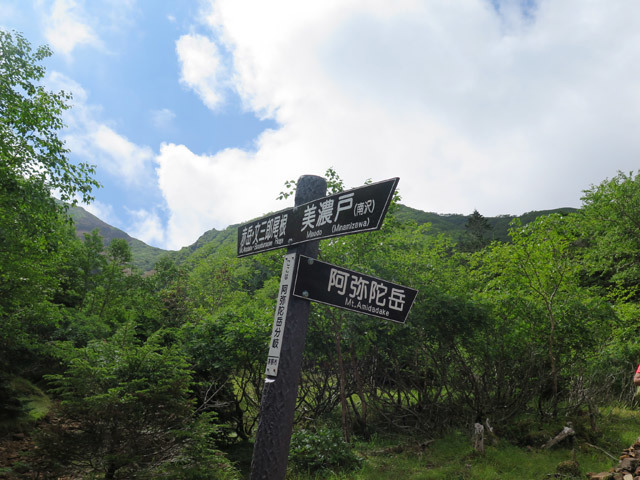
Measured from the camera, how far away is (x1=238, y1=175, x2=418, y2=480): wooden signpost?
2.98m

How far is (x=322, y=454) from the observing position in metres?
8.23

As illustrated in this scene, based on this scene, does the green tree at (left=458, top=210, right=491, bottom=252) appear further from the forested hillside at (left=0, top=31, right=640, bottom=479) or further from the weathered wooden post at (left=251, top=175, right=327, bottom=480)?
the weathered wooden post at (left=251, top=175, right=327, bottom=480)

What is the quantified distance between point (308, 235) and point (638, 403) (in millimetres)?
15956

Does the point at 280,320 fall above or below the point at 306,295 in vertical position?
below

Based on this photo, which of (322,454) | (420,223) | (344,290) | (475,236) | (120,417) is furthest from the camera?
(420,223)

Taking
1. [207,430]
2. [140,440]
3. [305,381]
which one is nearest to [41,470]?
[140,440]

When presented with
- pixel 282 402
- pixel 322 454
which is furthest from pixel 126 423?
pixel 322 454

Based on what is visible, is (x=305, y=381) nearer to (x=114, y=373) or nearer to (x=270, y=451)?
(x=114, y=373)

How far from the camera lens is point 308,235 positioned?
10.9ft

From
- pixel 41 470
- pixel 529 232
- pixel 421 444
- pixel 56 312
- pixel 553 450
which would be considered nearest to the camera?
pixel 41 470

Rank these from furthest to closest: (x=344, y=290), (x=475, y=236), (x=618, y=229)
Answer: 1. (x=475, y=236)
2. (x=618, y=229)
3. (x=344, y=290)

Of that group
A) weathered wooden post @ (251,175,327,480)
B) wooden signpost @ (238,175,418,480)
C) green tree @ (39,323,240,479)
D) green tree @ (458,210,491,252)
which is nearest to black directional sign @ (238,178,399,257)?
wooden signpost @ (238,175,418,480)

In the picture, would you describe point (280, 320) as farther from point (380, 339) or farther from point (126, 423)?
point (380, 339)

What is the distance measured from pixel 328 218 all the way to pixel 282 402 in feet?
4.97
